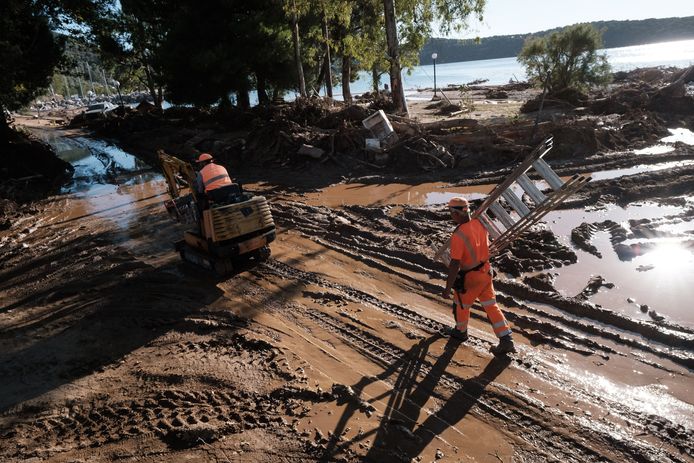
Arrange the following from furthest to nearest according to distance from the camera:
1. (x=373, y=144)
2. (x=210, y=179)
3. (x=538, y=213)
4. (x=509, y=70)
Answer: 1. (x=509, y=70)
2. (x=373, y=144)
3. (x=210, y=179)
4. (x=538, y=213)

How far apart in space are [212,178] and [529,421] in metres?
5.57

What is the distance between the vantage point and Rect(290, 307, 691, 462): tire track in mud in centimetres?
376

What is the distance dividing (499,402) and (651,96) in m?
21.1

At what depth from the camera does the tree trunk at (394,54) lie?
16.5 meters

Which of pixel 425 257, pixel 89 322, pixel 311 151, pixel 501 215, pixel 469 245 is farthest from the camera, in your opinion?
pixel 311 151

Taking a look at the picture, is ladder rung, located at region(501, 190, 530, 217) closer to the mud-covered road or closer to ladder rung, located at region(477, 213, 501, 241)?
ladder rung, located at region(477, 213, 501, 241)

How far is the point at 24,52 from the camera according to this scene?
647 inches

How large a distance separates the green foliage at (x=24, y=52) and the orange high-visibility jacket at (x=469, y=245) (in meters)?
15.3

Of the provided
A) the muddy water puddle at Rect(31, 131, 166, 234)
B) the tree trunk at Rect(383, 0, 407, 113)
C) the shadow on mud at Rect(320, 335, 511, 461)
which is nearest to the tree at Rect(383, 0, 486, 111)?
the tree trunk at Rect(383, 0, 407, 113)

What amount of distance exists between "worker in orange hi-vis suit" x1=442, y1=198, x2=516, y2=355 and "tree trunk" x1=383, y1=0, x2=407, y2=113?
13.3 meters

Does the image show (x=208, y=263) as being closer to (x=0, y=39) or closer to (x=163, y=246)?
(x=163, y=246)

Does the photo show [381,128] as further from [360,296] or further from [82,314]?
[82,314]

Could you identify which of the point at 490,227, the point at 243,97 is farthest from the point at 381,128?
the point at 243,97

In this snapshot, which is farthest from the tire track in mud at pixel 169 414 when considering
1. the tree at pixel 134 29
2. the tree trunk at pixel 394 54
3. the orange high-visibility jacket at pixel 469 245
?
the tree at pixel 134 29
